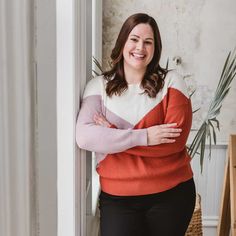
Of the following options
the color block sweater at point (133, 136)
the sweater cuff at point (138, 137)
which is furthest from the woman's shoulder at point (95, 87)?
the sweater cuff at point (138, 137)

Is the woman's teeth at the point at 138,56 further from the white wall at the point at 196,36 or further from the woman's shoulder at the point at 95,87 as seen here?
the white wall at the point at 196,36

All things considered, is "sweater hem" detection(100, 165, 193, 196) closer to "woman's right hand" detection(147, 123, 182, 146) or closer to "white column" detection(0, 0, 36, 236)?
"woman's right hand" detection(147, 123, 182, 146)

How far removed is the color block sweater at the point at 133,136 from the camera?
145cm

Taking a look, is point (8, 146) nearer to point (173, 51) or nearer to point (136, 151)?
point (136, 151)

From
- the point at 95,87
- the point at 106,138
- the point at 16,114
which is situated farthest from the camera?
the point at 95,87

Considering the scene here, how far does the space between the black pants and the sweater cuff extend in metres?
0.21

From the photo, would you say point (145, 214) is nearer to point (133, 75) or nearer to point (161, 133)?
point (161, 133)

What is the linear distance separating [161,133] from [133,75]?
0.26 metres

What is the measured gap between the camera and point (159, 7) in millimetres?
2643

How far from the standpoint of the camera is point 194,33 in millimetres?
2668

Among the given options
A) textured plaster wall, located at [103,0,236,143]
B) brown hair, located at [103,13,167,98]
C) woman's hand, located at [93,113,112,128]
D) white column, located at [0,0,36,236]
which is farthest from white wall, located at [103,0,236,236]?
white column, located at [0,0,36,236]

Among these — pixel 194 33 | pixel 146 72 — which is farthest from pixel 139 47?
pixel 194 33

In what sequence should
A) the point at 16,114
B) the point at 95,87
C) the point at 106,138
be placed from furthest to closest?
the point at 95,87 < the point at 106,138 < the point at 16,114

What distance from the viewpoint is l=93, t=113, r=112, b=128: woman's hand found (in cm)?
148
